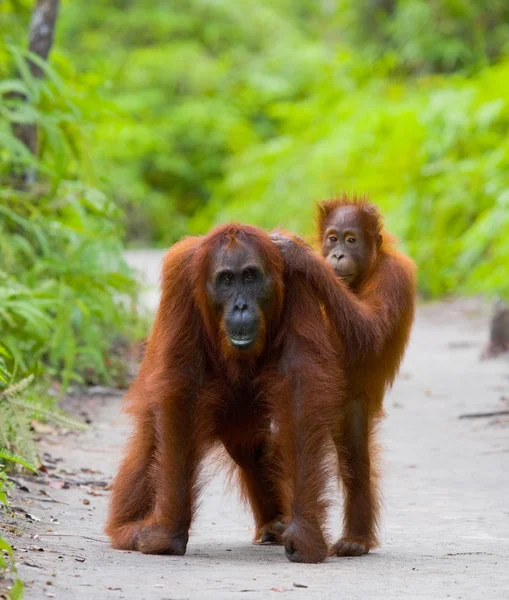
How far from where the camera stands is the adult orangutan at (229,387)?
4.20 m

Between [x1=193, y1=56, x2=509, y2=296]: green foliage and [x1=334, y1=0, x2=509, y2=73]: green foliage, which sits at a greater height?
[x1=334, y1=0, x2=509, y2=73]: green foliage

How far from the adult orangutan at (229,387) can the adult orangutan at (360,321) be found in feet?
0.33

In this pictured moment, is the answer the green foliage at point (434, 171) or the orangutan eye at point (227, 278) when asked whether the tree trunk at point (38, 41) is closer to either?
the orangutan eye at point (227, 278)

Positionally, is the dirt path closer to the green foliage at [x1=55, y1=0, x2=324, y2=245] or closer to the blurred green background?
the blurred green background

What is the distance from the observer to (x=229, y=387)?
14.6 feet

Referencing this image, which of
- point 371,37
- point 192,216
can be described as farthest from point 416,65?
point 192,216

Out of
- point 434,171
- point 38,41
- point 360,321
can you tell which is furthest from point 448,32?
point 360,321

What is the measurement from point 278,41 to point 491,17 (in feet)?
48.2

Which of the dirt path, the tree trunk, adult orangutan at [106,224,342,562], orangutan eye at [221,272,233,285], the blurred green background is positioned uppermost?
the blurred green background

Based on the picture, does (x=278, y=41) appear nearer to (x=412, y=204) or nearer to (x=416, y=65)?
(x=416, y=65)

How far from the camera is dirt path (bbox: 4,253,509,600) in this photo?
353 centimetres

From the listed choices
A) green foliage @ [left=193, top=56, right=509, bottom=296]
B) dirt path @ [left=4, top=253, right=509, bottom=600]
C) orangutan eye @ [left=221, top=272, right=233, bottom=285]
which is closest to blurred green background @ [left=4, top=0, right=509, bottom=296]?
green foliage @ [left=193, top=56, right=509, bottom=296]

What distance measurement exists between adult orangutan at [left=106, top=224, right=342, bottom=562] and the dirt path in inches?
6.9

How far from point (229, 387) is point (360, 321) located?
1.94 ft
